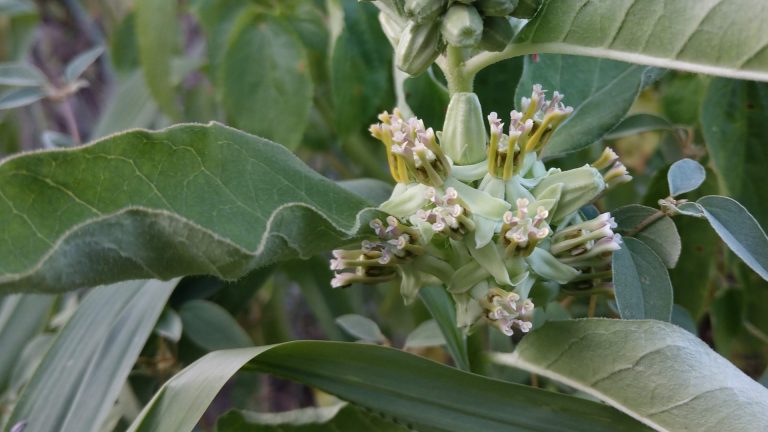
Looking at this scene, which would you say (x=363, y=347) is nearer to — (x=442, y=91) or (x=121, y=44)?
→ (x=442, y=91)

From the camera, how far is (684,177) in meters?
0.46

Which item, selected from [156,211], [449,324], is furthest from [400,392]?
[156,211]

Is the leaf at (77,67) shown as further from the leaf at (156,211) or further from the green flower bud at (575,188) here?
the green flower bud at (575,188)

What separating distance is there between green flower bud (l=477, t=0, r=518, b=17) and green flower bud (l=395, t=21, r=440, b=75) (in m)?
0.03

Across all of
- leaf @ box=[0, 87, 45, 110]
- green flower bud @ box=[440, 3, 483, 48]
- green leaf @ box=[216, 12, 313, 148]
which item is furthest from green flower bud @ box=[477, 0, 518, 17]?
leaf @ box=[0, 87, 45, 110]

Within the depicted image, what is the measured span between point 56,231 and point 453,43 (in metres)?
0.22

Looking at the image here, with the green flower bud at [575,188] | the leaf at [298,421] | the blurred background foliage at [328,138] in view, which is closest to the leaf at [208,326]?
the blurred background foliage at [328,138]

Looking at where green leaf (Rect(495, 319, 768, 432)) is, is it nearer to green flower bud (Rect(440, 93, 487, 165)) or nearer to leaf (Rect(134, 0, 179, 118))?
green flower bud (Rect(440, 93, 487, 165))

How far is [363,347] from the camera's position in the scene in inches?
18.0

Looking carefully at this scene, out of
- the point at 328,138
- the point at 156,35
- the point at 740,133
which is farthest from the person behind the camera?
the point at 328,138

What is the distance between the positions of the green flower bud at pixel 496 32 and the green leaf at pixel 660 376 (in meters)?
0.16

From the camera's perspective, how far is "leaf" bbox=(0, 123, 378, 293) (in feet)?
1.18

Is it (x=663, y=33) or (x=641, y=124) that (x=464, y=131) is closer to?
(x=663, y=33)

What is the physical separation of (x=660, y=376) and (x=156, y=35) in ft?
2.08
